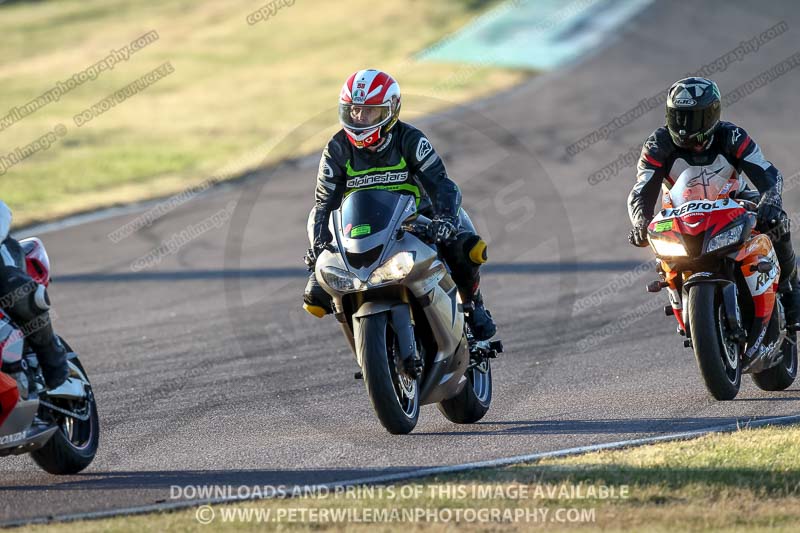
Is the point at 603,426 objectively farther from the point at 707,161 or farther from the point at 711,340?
the point at 707,161

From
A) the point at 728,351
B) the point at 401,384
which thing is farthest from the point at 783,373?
the point at 401,384

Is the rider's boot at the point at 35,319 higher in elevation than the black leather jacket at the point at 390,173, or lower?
lower

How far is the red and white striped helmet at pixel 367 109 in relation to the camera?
7.77 m

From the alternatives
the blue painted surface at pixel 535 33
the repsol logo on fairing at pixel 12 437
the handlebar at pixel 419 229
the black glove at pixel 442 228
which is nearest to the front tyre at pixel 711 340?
the black glove at pixel 442 228

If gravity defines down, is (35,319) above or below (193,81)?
above

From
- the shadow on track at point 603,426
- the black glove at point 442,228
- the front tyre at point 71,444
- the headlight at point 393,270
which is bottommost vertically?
the front tyre at point 71,444

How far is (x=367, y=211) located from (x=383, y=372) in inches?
40.7

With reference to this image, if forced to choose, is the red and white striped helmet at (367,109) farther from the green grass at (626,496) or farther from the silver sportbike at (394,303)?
the green grass at (626,496)

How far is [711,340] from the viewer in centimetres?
784

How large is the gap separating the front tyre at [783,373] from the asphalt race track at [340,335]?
0.32 ft

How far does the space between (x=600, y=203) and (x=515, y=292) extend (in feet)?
15.7

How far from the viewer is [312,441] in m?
7.73

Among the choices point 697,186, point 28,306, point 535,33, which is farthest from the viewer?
point 535,33

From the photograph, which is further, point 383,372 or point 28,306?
point 383,372
